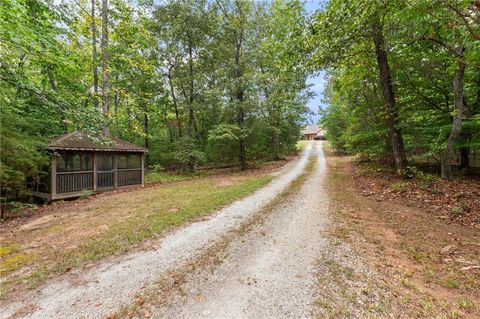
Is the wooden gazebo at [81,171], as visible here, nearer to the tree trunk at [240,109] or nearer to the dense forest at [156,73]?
the dense forest at [156,73]

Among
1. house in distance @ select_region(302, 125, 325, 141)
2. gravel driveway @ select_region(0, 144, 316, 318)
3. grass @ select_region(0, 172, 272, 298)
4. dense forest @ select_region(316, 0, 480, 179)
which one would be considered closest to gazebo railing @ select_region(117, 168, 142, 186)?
grass @ select_region(0, 172, 272, 298)

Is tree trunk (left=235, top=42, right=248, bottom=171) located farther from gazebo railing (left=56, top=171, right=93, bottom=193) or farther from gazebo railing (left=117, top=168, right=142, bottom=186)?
gazebo railing (left=56, top=171, right=93, bottom=193)

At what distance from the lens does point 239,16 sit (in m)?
17.4

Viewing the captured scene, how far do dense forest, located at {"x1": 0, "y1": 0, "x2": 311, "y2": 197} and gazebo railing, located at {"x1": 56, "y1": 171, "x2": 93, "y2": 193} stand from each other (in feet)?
6.48

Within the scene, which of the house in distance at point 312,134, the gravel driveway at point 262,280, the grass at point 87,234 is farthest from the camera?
the house in distance at point 312,134

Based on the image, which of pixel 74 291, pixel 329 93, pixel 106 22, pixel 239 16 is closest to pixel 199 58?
pixel 239 16

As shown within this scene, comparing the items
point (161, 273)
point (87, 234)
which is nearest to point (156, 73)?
point (87, 234)

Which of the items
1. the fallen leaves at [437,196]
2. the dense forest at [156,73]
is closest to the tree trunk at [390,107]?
the fallen leaves at [437,196]

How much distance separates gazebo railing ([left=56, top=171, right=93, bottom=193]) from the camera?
10.2 meters

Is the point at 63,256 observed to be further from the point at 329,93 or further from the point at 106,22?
the point at 329,93

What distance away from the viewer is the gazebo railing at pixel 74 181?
33.6ft

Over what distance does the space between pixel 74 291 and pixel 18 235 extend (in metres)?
4.06

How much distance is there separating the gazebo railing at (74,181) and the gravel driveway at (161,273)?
8224 millimetres

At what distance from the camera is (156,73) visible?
1848 centimetres
